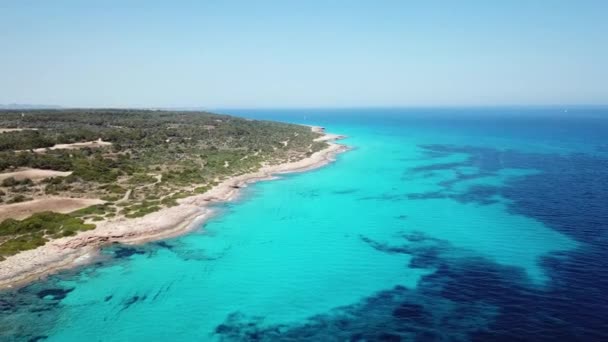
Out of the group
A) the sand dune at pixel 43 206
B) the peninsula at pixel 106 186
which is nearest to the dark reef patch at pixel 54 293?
the peninsula at pixel 106 186

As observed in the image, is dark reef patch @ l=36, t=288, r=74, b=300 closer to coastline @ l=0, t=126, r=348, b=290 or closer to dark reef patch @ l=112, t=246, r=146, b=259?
coastline @ l=0, t=126, r=348, b=290

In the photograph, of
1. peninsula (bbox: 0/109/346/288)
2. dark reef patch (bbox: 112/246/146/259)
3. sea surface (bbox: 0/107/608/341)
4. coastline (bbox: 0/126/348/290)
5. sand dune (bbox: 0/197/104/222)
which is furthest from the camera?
sand dune (bbox: 0/197/104/222)

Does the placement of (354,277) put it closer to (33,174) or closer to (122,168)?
(122,168)

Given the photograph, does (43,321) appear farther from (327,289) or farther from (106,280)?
(327,289)

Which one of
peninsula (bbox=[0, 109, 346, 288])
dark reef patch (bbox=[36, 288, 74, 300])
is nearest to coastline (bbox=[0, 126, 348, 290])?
peninsula (bbox=[0, 109, 346, 288])

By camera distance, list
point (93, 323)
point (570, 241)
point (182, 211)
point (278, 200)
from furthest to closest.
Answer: point (278, 200)
point (182, 211)
point (570, 241)
point (93, 323)

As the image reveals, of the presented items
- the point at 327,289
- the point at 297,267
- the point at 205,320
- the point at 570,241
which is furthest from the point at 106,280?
the point at 570,241
